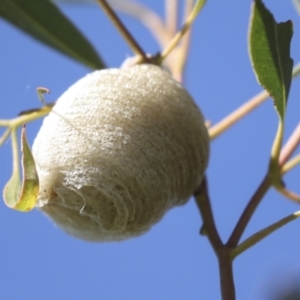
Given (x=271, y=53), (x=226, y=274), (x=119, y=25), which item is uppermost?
(x=119, y=25)

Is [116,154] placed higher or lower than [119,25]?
lower

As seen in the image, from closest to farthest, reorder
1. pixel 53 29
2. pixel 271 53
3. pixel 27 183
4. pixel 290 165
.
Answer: pixel 27 183 → pixel 271 53 → pixel 290 165 → pixel 53 29

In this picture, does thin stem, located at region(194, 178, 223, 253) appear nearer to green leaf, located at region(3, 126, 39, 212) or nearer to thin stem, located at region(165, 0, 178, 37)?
green leaf, located at region(3, 126, 39, 212)

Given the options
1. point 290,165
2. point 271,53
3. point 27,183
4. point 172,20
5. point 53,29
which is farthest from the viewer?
point 172,20

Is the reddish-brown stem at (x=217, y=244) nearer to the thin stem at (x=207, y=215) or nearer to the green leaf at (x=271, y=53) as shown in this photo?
the thin stem at (x=207, y=215)

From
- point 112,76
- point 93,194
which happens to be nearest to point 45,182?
point 93,194

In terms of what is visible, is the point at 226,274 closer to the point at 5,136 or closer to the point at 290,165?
the point at 290,165

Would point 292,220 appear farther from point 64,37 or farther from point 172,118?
point 64,37

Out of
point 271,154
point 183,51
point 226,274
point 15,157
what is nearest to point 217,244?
point 226,274

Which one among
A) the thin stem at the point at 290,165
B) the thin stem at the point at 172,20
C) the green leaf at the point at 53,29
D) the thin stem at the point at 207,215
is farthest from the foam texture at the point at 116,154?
the thin stem at the point at 172,20
